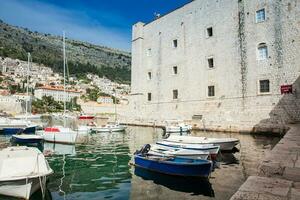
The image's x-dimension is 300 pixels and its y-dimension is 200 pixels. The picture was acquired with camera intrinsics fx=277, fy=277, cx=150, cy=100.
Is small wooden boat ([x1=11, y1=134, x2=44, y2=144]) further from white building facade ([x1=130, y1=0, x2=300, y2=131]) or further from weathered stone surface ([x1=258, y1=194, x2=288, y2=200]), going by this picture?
weathered stone surface ([x1=258, y1=194, x2=288, y2=200])

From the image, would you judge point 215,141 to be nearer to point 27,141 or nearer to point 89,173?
point 89,173

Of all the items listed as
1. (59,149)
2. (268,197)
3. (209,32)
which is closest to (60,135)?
(59,149)

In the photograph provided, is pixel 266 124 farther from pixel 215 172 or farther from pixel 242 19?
pixel 215 172

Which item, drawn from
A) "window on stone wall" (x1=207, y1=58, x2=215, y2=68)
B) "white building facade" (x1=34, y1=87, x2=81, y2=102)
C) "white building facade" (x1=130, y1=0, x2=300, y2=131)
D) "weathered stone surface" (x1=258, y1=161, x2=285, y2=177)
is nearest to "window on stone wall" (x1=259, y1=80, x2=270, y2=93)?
"white building facade" (x1=130, y1=0, x2=300, y2=131)

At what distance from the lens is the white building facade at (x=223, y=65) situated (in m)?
19.7

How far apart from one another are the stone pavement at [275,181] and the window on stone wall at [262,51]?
14918mm

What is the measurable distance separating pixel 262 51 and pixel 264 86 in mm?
2692

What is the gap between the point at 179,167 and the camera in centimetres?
825

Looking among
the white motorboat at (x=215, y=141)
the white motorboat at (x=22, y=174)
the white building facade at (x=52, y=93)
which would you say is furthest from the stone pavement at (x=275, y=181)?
the white building facade at (x=52, y=93)

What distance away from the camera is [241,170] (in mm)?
9203

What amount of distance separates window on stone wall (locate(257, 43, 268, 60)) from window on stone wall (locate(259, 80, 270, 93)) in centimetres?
180

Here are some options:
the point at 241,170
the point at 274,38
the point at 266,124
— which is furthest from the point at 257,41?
the point at 241,170

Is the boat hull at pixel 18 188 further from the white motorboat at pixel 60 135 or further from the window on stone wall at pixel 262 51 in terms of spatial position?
the window on stone wall at pixel 262 51

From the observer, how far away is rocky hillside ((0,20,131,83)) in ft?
491
